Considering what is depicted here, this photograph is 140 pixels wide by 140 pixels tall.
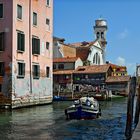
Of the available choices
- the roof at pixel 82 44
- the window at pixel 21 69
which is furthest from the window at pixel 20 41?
the roof at pixel 82 44

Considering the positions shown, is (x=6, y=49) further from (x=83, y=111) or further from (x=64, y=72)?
(x=64, y=72)

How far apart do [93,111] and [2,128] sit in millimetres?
6396

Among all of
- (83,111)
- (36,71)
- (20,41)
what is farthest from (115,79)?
(83,111)

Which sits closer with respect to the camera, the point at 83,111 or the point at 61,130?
the point at 61,130

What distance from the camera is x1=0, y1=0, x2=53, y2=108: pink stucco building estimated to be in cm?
3195

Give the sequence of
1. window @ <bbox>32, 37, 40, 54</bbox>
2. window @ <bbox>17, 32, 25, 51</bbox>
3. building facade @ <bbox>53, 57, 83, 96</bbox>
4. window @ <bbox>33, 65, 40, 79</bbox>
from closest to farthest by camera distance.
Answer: window @ <bbox>17, 32, 25, 51</bbox>, window @ <bbox>32, 37, 40, 54</bbox>, window @ <bbox>33, 65, 40, 79</bbox>, building facade @ <bbox>53, 57, 83, 96</bbox>

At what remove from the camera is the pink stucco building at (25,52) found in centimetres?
3195

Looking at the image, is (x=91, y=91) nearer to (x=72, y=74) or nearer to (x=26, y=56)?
(x=72, y=74)

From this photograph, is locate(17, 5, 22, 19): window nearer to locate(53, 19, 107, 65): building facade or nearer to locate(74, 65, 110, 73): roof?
locate(74, 65, 110, 73): roof

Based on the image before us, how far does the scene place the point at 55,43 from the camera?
67.6m

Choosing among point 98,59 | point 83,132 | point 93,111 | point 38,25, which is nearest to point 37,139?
point 83,132

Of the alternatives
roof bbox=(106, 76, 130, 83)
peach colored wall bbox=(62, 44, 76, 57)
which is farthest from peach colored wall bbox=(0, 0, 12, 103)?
peach colored wall bbox=(62, 44, 76, 57)

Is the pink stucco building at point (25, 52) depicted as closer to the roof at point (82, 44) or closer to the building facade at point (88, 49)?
the building facade at point (88, 49)

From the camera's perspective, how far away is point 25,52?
34.0 metres
